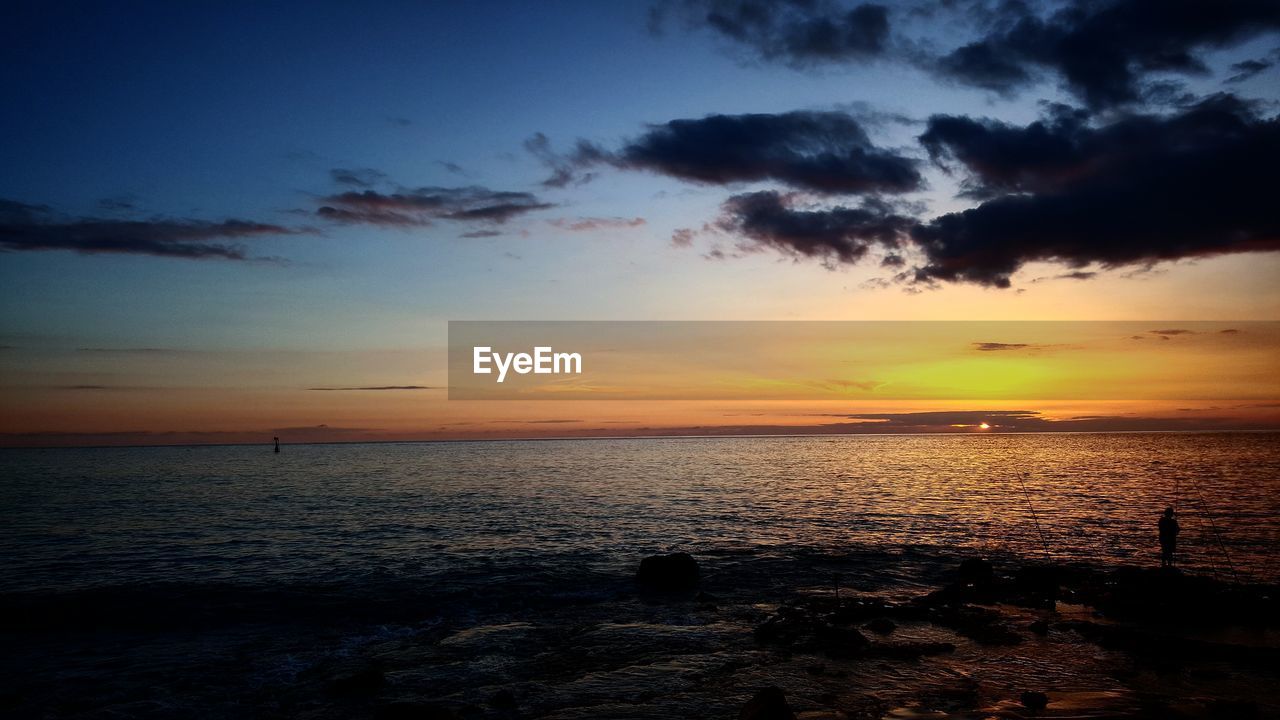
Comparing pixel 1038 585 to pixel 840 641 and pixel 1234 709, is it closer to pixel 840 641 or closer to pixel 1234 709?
pixel 840 641

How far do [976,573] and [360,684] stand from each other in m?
26.3

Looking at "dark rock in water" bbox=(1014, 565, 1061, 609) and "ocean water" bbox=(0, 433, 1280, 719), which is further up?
"dark rock in water" bbox=(1014, 565, 1061, 609)

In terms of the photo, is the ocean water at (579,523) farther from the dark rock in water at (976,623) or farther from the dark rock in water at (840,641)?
the dark rock in water at (840,641)

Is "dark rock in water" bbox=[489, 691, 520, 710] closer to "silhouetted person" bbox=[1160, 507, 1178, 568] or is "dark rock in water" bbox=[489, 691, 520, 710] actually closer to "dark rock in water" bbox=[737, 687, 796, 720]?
"dark rock in water" bbox=[737, 687, 796, 720]

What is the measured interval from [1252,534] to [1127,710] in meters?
38.5

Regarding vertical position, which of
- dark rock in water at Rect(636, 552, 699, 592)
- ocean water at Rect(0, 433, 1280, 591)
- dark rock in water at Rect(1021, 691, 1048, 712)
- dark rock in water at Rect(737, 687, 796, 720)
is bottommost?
ocean water at Rect(0, 433, 1280, 591)

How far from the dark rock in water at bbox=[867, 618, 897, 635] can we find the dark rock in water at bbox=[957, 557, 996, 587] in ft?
26.2

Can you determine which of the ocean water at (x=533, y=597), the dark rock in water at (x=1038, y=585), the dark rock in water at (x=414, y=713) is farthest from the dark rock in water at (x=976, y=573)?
the dark rock in water at (x=414, y=713)

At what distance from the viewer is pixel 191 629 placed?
85.1ft

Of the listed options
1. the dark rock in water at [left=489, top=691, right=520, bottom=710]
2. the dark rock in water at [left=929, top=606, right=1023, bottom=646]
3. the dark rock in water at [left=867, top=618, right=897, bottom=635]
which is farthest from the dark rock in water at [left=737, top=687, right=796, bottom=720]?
the dark rock in water at [left=929, top=606, right=1023, bottom=646]

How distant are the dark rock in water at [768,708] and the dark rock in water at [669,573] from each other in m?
16.1

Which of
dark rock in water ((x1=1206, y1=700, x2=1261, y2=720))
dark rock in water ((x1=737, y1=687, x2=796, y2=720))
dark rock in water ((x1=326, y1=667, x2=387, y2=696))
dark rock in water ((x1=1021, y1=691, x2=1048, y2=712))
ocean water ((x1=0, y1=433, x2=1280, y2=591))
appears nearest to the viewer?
dark rock in water ((x1=737, y1=687, x2=796, y2=720))

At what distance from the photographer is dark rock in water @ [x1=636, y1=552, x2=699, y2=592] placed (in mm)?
30641

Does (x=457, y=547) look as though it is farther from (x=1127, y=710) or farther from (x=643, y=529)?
(x=1127, y=710)
